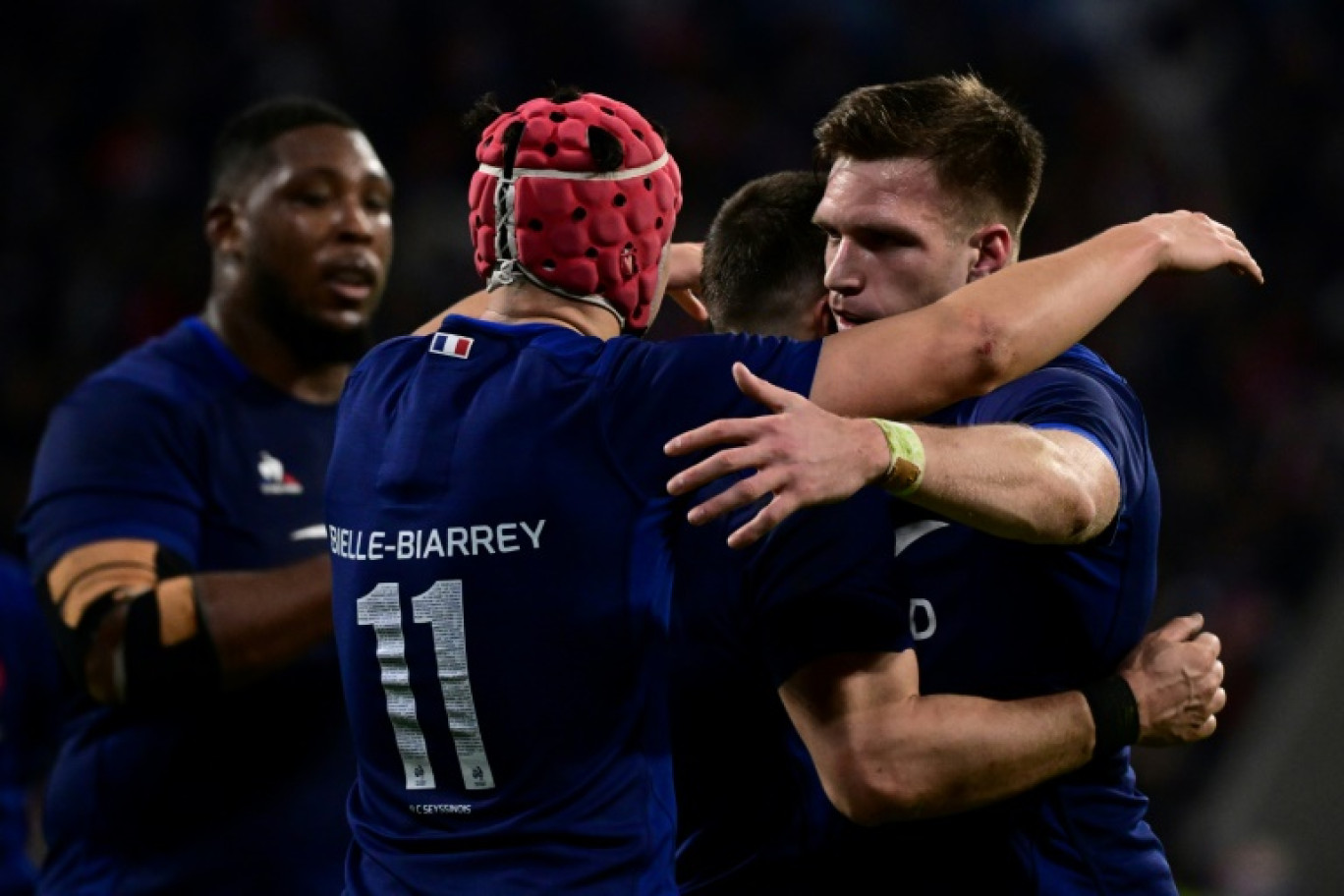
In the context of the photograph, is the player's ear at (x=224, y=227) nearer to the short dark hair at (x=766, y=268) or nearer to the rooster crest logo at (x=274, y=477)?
the rooster crest logo at (x=274, y=477)

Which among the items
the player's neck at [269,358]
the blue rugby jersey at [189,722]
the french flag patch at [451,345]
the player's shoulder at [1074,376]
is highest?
the french flag patch at [451,345]

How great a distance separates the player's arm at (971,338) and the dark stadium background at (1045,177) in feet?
25.9

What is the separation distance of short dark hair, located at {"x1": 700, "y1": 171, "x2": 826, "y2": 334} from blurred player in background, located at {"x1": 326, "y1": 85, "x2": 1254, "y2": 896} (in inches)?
24.4

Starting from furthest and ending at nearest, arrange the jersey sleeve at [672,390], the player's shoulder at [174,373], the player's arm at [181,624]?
the player's shoulder at [174,373], the player's arm at [181,624], the jersey sleeve at [672,390]

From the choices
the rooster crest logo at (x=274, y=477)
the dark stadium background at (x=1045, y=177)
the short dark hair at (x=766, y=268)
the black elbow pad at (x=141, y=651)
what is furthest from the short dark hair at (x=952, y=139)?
the dark stadium background at (x=1045, y=177)

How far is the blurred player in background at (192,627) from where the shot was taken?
4.25 m

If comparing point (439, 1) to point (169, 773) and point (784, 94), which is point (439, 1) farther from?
point (169, 773)

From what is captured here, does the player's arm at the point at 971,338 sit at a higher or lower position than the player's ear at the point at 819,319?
higher

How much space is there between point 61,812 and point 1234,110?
11.0m

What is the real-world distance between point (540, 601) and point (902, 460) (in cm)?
62

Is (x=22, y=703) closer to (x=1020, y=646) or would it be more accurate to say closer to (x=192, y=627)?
(x=192, y=627)

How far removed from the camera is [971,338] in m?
2.91

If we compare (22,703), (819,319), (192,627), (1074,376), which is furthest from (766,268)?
(22,703)

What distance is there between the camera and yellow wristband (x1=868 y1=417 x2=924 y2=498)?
268cm
